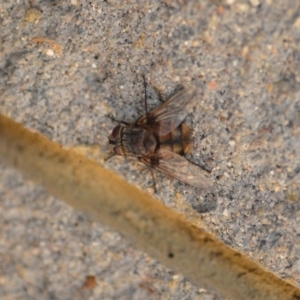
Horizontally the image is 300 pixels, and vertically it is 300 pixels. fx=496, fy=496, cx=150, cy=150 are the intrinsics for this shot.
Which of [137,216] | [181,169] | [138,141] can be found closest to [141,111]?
[138,141]

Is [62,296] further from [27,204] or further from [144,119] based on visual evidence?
[144,119]

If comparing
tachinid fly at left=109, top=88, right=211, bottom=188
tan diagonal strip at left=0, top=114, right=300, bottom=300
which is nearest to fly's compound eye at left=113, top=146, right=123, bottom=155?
tachinid fly at left=109, top=88, right=211, bottom=188

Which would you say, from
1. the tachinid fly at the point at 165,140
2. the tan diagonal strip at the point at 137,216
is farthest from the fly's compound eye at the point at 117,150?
the tan diagonal strip at the point at 137,216

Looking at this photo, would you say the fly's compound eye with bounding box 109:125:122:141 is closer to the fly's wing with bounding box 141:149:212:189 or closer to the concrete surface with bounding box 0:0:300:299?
the concrete surface with bounding box 0:0:300:299

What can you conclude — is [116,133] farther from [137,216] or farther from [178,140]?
[137,216]

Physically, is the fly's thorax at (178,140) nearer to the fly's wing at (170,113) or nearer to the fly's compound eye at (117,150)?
the fly's wing at (170,113)

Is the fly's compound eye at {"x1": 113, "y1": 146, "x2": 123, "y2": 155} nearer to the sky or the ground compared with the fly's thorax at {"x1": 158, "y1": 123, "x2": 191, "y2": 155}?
nearer to the ground

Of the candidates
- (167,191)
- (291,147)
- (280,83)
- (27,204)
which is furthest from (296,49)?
(27,204)
